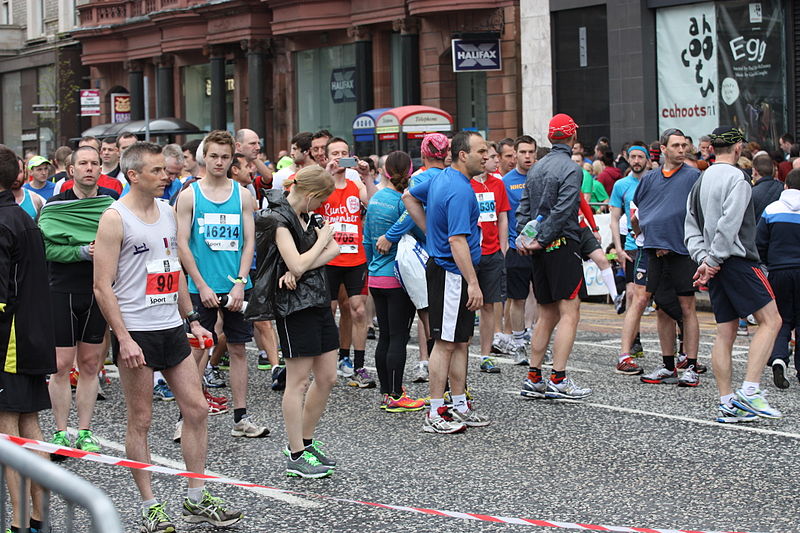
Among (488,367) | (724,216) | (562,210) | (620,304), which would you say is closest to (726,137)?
(724,216)

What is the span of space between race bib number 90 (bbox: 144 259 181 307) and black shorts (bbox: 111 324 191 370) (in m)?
0.16

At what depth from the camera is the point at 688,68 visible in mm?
25875

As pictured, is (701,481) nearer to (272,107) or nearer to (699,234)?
(699,234)

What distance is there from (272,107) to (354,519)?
115 ft

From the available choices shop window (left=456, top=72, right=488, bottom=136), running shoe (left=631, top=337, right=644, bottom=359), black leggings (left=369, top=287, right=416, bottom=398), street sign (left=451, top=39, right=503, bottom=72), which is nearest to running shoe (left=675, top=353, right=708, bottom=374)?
running shoe (left=631, top=337, right=644, bottom=359)

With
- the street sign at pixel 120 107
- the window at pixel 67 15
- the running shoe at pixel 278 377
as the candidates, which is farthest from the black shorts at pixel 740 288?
the window at pixel 67 15

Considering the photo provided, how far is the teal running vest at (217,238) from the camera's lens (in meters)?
8.51

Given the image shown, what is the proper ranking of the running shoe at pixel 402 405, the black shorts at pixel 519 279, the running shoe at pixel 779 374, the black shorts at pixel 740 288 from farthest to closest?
the black shorts at pixel 519 279, the running shoe at pixel 779 374, the running shoe at pixel 402 405, the black shorts at pixel 740 288

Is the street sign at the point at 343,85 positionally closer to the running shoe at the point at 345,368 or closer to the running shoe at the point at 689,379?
the running shoe at the point at 345,368

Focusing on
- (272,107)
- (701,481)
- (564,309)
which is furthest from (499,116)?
(701,481)

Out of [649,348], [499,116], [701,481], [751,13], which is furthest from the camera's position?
[499,116]

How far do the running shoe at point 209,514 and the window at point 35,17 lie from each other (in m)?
54.8

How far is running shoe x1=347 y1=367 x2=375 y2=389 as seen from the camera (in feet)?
34.6

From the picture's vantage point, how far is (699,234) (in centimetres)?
911
